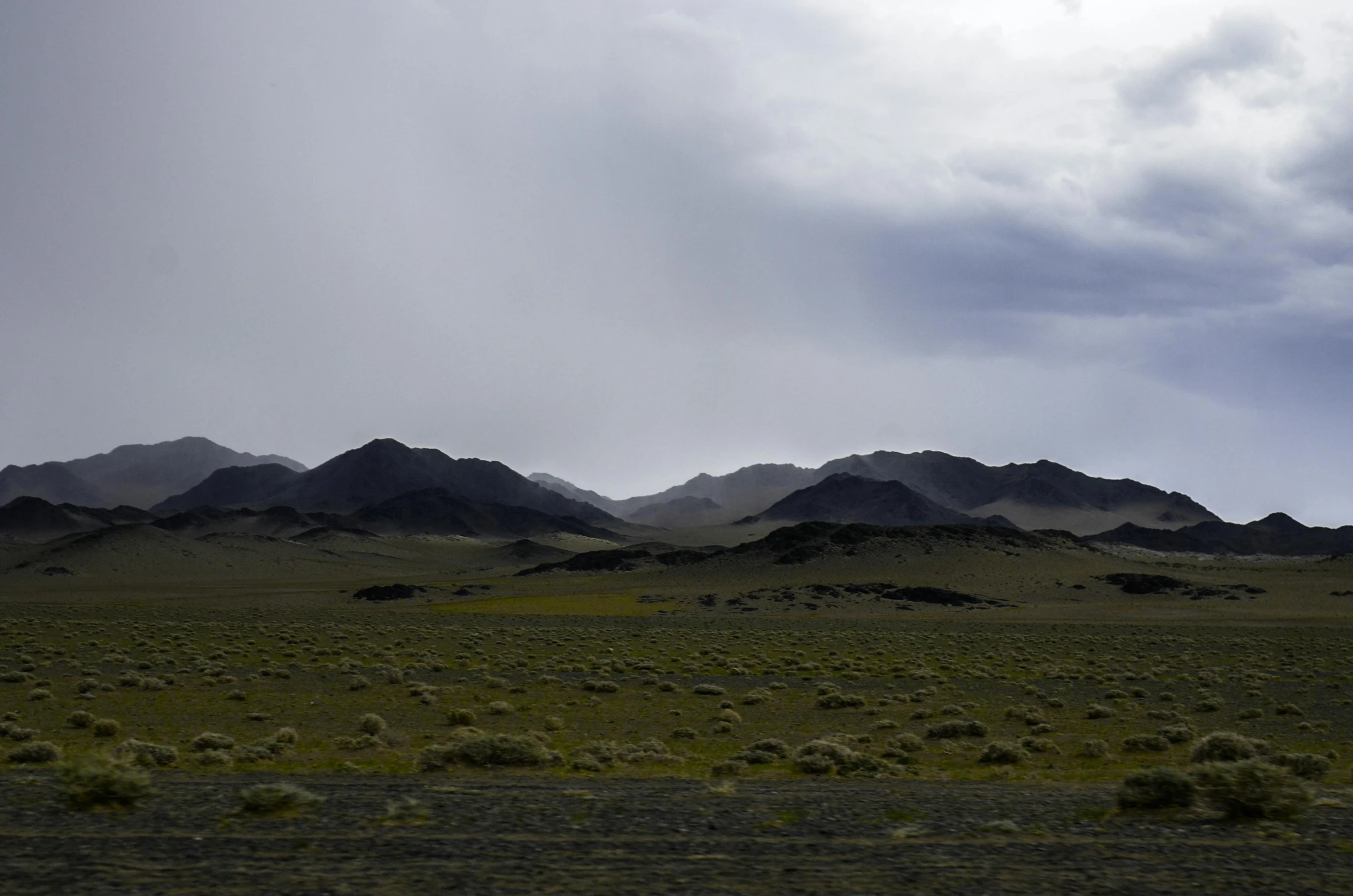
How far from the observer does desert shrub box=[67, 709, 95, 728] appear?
63.3ft

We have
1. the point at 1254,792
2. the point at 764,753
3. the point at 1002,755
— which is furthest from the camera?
the point at 1002,755

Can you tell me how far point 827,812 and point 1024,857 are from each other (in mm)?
2383

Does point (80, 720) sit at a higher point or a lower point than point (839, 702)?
higher

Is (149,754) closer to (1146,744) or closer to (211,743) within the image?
(211,743)

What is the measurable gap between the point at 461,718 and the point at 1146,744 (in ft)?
48.4

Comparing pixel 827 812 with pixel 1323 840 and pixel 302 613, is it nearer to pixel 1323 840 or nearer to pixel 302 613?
pixel 1323 840

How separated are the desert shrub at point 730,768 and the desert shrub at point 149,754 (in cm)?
843

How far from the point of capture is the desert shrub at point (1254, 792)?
10258 mm

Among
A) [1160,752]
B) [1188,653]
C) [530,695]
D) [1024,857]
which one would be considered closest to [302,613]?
[530,695]

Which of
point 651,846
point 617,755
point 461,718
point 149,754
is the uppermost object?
point 651,846

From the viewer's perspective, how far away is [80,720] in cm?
1941

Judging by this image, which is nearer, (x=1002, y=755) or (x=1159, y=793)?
(x=1159, y=793)

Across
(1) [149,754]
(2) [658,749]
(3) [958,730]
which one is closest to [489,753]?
(2) [658,749]

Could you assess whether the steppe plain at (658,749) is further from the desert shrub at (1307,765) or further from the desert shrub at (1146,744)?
the desert shrub at (1307,765)
